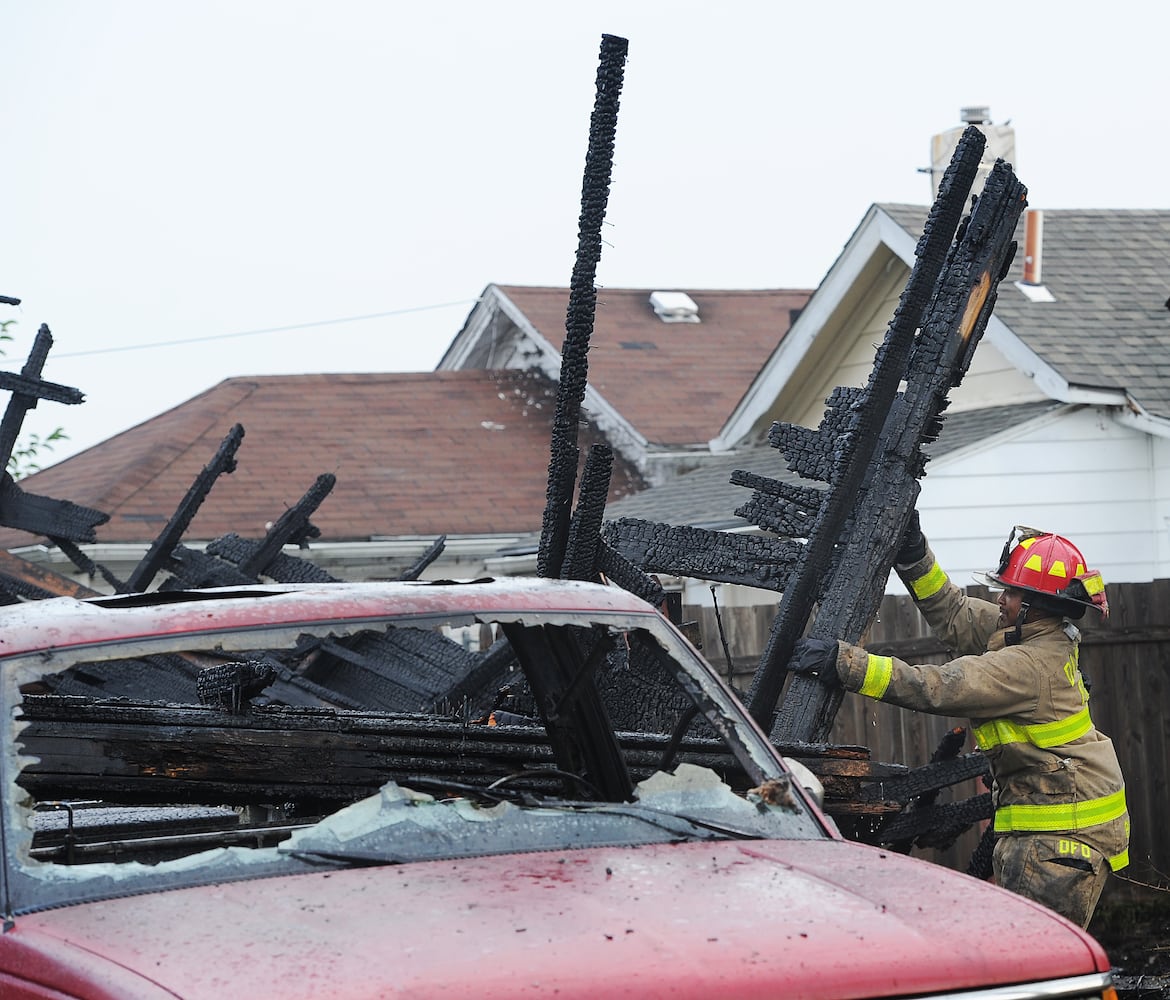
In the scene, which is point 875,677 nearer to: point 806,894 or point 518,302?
point 806,894

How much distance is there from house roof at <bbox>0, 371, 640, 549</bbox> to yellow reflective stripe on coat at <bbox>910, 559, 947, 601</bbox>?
1319cm

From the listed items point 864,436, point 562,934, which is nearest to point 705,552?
point 864,436

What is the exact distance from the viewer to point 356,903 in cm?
294

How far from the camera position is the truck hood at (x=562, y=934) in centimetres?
255

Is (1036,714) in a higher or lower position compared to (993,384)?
lower

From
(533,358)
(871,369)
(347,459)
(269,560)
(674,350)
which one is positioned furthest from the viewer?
(533,358)

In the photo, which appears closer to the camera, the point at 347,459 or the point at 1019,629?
the point at 1019,629

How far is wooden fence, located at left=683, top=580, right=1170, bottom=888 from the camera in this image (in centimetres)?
903

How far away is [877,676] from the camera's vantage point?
18.6 ft

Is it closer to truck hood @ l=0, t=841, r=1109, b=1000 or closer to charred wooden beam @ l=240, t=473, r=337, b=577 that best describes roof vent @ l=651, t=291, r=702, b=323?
charred wooden beam @ l=240, t=473, r=337, b=577

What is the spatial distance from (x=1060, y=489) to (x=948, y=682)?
7499 millimetres

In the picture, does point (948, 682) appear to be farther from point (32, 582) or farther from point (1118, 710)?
point (32, 582)

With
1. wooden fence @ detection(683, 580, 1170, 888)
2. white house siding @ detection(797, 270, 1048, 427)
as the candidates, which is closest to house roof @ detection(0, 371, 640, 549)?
white house siding @ detection(797, 270, 1048, 427)

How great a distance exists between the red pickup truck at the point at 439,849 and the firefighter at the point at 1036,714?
0.95 meters
